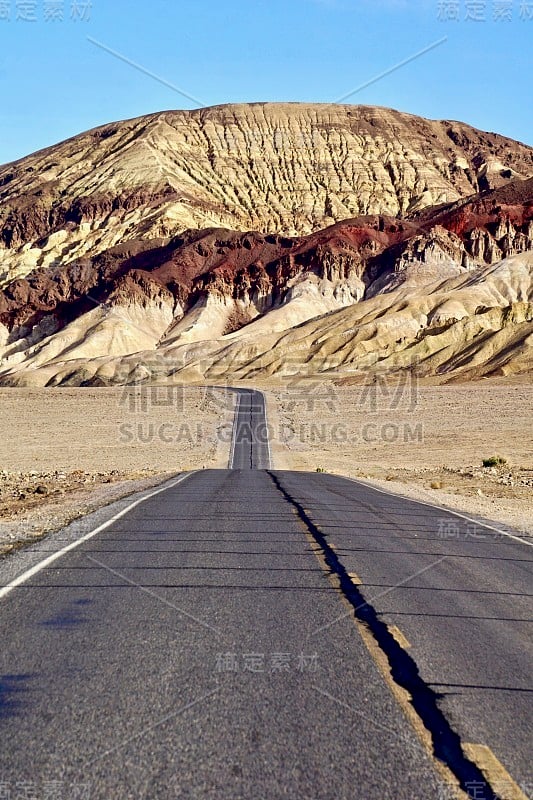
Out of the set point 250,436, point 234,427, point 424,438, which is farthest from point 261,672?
point 234,427

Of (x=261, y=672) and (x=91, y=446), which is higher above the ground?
(x=261, y=672)

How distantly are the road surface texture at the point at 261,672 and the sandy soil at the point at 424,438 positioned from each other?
6.90 metres

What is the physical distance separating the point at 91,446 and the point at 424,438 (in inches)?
819

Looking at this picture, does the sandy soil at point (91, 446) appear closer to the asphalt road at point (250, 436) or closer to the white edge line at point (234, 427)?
the white edge line at point (234, 427)

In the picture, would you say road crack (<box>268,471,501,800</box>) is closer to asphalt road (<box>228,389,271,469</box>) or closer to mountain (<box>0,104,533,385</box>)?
asphalt road (<box>228,389,271,469</box>)

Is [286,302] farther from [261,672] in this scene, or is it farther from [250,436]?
[261,672]

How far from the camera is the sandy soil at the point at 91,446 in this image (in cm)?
1577

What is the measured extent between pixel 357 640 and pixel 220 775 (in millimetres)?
2404

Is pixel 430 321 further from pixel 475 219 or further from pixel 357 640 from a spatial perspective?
pixel 357 640

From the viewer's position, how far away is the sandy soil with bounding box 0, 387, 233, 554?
15.8 metres

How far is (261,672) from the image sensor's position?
525 cm

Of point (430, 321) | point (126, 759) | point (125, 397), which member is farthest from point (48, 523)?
point (430, 321)

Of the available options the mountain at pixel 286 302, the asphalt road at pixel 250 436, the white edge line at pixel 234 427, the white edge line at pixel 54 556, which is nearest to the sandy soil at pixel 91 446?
the white edge line at pixel 234 427

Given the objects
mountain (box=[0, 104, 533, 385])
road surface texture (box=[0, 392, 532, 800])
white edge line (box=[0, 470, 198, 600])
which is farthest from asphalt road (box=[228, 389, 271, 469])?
mountain (box=[0, 104, 533, 385])
